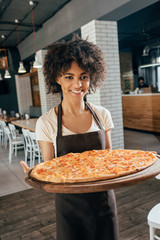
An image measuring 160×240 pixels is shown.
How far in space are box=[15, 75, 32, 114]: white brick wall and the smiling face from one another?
10741 mm

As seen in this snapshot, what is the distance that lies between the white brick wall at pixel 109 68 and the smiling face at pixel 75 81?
3340 mm

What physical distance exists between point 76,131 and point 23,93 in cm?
1085

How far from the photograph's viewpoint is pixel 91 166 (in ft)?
4.72

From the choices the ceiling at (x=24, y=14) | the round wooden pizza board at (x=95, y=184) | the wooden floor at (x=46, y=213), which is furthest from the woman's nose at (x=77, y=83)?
the ceiling at (x=24, y=14)

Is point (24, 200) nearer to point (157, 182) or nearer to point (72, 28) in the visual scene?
point (157, 182)

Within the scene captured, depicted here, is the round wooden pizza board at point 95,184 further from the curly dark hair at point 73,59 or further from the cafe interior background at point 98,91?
the cafe interior background at point 98,91

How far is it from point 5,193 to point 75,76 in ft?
10.0

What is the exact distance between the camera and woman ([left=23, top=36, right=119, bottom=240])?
144 centimetres

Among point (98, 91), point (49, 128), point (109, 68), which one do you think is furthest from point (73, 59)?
point (109, 68)

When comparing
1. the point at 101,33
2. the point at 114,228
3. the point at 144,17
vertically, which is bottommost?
the point at 114,228

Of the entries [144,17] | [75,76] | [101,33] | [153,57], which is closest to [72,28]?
[101,33]

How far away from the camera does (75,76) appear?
4.72ft

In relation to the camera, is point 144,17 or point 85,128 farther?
point 144,17

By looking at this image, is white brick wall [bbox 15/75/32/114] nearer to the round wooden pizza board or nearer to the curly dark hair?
the curly dark hair
